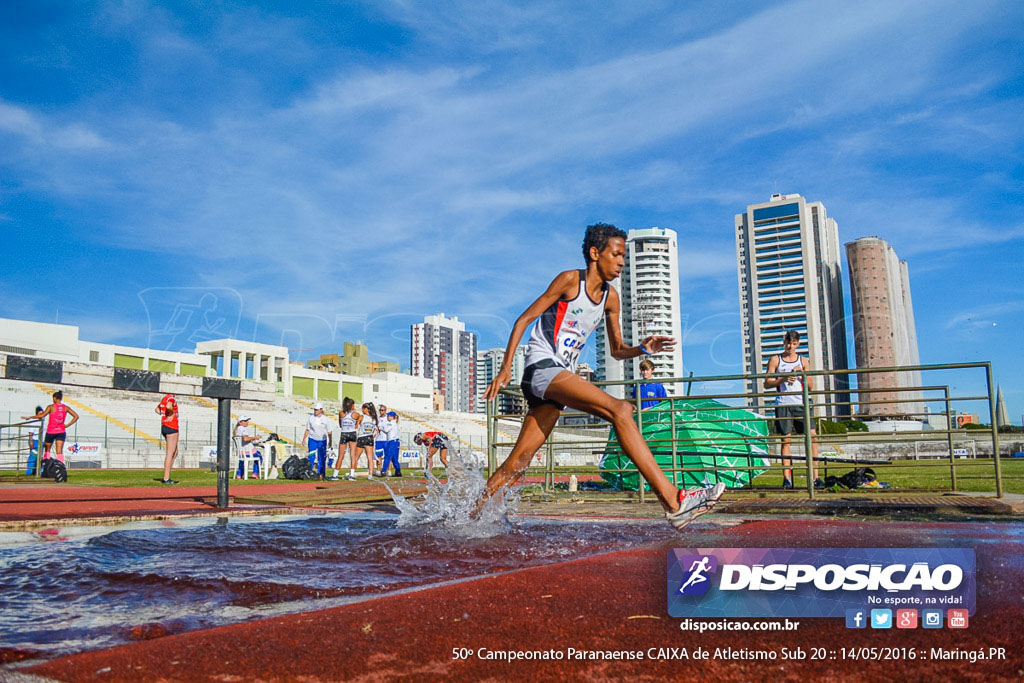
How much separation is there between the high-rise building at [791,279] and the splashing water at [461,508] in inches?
5477

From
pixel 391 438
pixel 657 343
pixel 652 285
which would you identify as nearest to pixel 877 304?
pixel 652 285

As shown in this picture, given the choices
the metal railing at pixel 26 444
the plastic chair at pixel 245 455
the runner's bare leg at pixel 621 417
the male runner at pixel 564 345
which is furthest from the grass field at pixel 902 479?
the runner's bare leg at pixel 621 417

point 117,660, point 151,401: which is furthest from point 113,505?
point 151,401

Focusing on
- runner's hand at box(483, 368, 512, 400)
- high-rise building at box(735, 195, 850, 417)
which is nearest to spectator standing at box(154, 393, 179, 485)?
runner's hand at box(483, 368, 512, 400)

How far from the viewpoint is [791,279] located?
470 feet

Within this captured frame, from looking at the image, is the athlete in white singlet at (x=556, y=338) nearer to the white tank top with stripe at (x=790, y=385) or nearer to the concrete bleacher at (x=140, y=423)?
the white tank top with stripe at (x=790, y=385)

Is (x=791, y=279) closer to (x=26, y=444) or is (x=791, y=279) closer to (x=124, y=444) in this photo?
(x=124, y=444)

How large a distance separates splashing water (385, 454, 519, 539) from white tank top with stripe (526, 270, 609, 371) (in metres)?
1.06

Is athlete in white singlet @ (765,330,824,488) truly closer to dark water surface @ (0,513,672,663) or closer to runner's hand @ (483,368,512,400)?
dark water surface @ (0,513,672,663)

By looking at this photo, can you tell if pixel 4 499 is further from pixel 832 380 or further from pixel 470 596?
pixel 832 380

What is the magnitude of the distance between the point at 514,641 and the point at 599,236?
11.4 ft

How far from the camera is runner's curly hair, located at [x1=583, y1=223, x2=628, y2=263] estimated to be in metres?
5.08

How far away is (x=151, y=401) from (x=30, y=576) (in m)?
49.5

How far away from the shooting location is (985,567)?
3.02 metres
